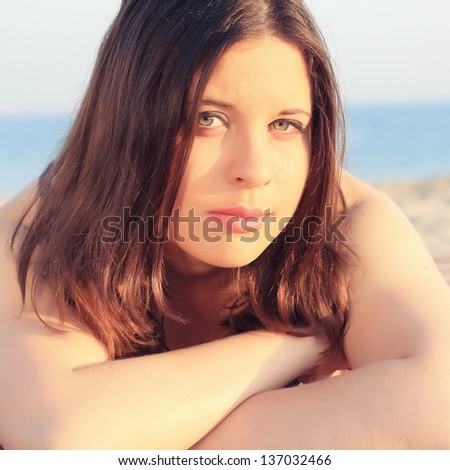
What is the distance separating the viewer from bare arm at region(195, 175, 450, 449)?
1.95 meters

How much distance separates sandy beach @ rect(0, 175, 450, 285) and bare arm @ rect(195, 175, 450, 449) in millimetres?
1931

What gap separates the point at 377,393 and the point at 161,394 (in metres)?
0.52

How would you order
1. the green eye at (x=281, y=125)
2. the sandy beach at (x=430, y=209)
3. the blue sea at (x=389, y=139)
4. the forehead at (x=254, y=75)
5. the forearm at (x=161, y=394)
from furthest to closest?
the blue sea at (x=389, y=139) < the sandy beach at (x=430, y=209) < the green eye at (x=281, y=125) < the forehead at (x=254, y=75) < the forearm at (x=161, y=394)

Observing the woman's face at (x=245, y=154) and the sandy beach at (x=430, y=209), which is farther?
the sandy beach at (x=430, y=209)

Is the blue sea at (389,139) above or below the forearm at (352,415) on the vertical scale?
above

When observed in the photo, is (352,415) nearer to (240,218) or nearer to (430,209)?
(240,218)

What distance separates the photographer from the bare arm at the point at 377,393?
195 cm

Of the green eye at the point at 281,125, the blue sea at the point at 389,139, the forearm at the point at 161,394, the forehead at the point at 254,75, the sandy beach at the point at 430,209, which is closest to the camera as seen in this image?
the forearm at the point at 161,394

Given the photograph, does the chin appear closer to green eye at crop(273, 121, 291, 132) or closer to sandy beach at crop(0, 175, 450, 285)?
green eye at crop(273, 121, 291, 132)

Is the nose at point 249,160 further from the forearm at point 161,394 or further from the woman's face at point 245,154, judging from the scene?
the forearm at point 161,394

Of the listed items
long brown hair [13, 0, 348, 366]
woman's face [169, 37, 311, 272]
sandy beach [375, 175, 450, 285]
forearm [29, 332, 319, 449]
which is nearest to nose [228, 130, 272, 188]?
woman's face [169, 37, 311, 272]

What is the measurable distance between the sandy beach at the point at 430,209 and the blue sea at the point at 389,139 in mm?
3404

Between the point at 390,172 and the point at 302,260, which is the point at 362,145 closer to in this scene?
the point at 390,172

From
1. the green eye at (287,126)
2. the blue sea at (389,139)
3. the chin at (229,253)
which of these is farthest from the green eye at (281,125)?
the blue sea at (389,139)
